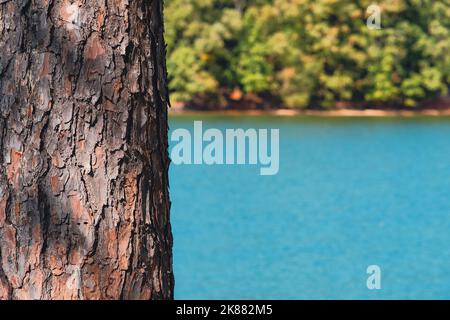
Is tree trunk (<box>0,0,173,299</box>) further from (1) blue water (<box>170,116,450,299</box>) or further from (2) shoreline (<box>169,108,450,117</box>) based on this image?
(2) shoreline (<box>169,108,450,117</box>)

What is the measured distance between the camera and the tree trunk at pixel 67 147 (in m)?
2.04

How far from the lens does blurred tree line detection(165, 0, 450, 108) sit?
35.6m

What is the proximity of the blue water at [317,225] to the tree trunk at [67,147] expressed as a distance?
862cm

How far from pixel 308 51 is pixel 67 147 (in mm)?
35444

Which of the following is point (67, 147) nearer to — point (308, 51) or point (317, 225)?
point (317, 225)

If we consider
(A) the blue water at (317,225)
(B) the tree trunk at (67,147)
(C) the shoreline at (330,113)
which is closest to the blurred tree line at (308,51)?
(C) the shoreline at (330,113)

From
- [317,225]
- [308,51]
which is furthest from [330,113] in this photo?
[317,225]

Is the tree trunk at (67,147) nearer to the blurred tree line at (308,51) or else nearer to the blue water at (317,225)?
the blue water at (317,225)

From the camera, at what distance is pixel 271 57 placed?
3797cm

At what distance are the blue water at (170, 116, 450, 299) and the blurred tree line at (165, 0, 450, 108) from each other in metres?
12.1

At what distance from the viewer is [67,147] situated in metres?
2.04

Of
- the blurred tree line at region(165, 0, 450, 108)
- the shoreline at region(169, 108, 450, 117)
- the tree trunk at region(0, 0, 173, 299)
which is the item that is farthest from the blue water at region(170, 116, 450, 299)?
the shoreline at region(169, 108, 450, 117)

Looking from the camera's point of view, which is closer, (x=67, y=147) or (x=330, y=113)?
(x=67, y=147)
